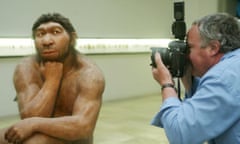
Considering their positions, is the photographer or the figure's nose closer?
the photographer

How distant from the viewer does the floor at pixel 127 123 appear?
3316 mm

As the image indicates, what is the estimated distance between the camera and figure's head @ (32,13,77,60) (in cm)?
177

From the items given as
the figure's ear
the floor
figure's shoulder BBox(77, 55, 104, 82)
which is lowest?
the floor

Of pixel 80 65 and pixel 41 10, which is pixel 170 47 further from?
pixel 41 10

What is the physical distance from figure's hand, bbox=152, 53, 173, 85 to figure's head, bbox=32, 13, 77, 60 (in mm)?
535

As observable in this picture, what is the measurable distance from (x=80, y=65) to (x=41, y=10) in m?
2.94

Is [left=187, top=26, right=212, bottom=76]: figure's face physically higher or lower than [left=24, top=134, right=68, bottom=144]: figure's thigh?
higher

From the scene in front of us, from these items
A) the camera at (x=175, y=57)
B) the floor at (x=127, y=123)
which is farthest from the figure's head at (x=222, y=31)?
the floor at (x=127, y=123)

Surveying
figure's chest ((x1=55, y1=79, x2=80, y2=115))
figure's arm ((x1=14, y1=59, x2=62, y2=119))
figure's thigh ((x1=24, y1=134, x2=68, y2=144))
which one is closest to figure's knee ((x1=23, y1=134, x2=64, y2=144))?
figure's thigh ((x1=24, y1=134, x2=68, y2=144))

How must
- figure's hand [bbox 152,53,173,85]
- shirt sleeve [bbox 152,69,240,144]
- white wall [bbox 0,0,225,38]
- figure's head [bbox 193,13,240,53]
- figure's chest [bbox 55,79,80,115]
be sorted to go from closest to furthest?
1. shirt sleeve [bbox 152,69,240,144]
2. figure's head [bbox 193,13,240,53]
3. figure's hand [bbox 152,53,173,85]
4. figure's chest [bbox 55,79,80,115]
5. white wall [bbox 0,0,225,38]

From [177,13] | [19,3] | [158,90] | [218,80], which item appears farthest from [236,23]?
[158,90]

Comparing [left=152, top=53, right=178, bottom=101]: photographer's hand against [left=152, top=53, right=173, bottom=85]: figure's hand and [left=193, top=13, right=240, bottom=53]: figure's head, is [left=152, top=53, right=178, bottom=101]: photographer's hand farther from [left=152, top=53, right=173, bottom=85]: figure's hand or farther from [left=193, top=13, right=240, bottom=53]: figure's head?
[left=193, top=13, right=240, bottom=53]: figure's head

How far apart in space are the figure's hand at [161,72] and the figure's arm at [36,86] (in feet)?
1.83

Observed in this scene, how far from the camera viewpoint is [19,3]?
437 centimetres
